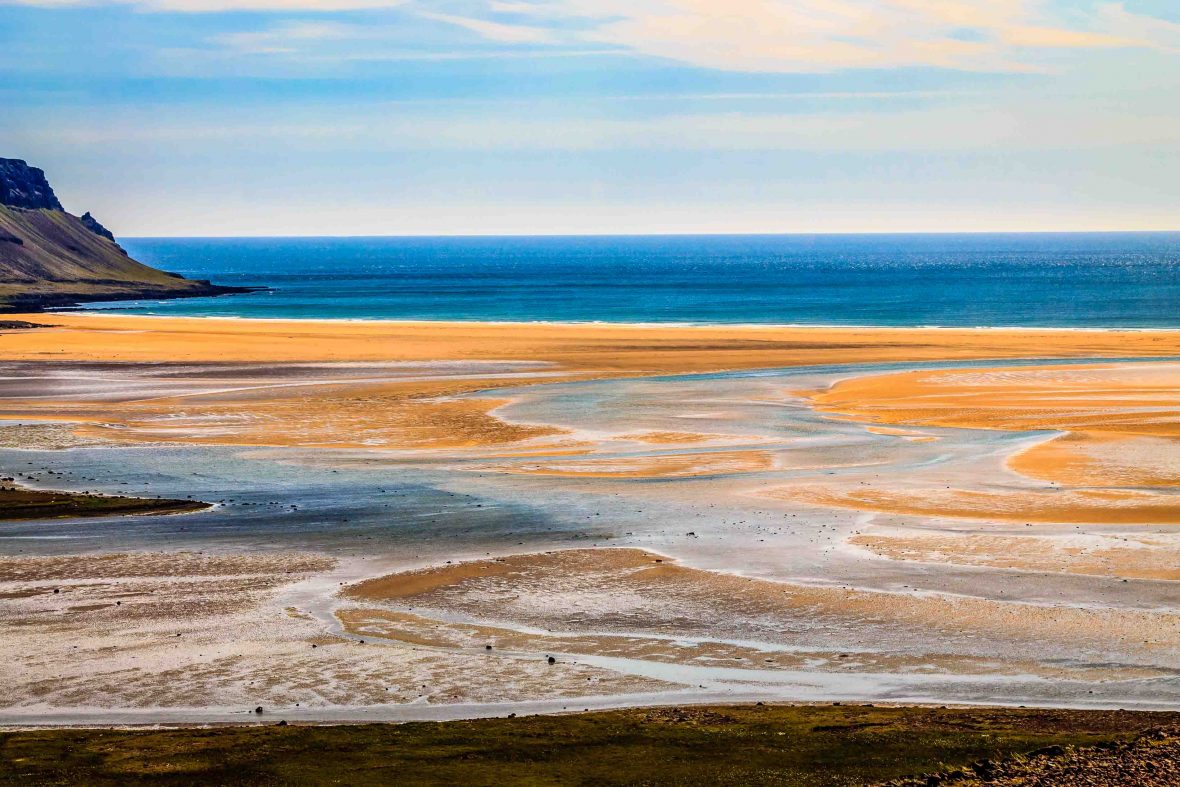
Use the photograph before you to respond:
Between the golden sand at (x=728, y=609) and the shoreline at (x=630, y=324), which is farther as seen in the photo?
the shoreline at (x=630, y=324)

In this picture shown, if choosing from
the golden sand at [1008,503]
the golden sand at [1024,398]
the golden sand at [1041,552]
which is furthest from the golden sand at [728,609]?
the golden sand at [1024,398]

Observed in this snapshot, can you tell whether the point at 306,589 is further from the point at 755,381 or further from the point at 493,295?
the point at 493,295

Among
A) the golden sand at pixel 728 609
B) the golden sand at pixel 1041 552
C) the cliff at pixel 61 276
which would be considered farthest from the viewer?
the cliff at pixel 61 276

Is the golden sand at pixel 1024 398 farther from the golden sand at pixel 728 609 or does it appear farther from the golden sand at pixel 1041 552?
the golden sand at pixel 728 609

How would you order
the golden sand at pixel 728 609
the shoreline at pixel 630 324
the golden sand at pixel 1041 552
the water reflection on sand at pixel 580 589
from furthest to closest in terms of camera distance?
1. the shoreline at pixel 630 324
2. the golden sand at pixel 1041 552
3. the golden sand at pixel 728 609
4. the water reflection on sand at pixel 580 589

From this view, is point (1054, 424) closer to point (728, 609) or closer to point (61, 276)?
point (728, 609)

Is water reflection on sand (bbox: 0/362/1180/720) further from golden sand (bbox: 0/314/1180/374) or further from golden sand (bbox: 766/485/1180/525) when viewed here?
golden sand (bbox: 0/314/1180/374)

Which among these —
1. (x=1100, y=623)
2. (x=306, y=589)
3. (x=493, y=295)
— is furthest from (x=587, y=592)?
(x=493, y=295)
